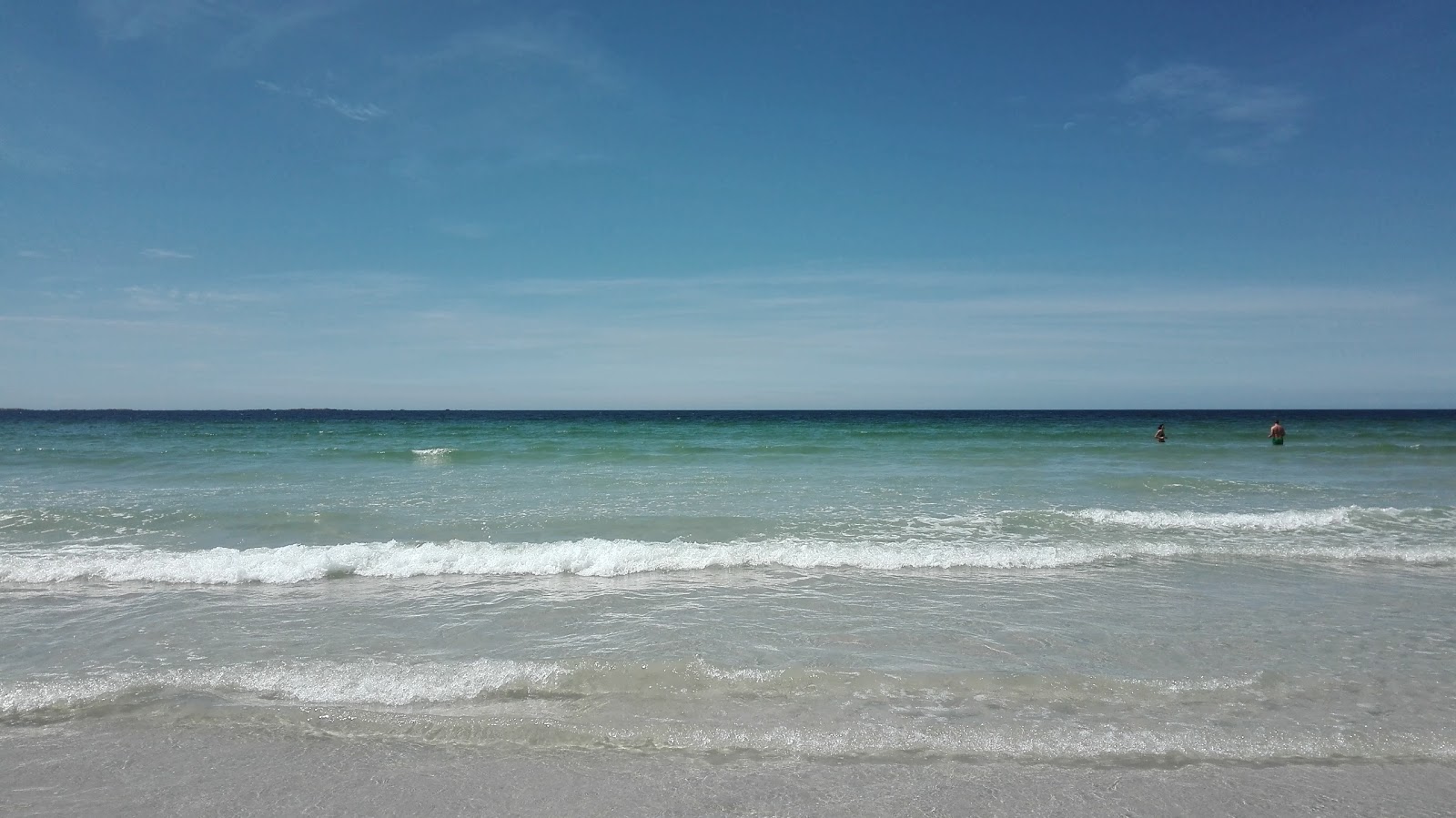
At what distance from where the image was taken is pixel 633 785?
4141 mm

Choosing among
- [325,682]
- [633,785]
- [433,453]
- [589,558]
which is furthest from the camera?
[433,453]

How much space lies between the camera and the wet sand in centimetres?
391

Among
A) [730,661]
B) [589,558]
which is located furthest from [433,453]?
[730,661]

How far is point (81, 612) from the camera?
Result: 7.64m

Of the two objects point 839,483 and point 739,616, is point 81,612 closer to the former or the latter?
point 739,616

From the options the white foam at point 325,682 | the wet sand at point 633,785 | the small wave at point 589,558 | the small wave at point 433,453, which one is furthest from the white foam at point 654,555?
the small wave at point 433,453

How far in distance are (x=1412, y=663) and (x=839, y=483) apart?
13.3m

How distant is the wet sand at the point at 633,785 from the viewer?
12.8 feet

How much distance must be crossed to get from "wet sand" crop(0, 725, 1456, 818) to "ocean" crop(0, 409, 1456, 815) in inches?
0.9

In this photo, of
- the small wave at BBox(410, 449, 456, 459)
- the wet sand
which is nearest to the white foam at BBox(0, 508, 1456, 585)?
the wet sand

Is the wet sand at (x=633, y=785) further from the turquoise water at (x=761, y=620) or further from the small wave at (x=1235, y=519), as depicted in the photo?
the small wave at (x=1235, y=519)

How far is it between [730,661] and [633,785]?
1.91 meters

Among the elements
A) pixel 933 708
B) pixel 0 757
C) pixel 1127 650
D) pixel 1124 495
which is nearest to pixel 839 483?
pixel 1124 495

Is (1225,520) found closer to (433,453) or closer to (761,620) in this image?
(761,620)
